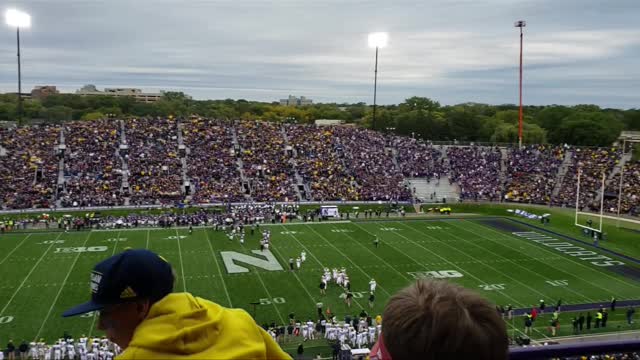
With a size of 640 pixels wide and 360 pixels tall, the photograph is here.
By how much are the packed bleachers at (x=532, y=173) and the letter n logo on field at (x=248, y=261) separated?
23.5 m

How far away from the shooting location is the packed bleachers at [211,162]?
4141 cm

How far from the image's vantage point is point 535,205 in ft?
136

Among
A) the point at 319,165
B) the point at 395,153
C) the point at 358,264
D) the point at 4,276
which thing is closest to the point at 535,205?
the point at 395,153

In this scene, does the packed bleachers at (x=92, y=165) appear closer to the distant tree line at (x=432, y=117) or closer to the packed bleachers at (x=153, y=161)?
the packed bleachers at (x=153, y=161)

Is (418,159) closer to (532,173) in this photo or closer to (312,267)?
(532,173)

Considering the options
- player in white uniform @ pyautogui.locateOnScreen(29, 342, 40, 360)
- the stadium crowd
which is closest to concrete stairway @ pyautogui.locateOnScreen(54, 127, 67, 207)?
the stadium crowd

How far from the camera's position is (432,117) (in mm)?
79125

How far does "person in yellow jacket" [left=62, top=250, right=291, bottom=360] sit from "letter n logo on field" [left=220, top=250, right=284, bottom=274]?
22.6m

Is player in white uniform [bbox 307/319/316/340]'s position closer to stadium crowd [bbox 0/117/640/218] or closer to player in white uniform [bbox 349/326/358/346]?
player in white uniform [bbox 349/326/358/346]

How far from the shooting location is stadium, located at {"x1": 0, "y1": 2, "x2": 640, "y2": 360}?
18.9 m

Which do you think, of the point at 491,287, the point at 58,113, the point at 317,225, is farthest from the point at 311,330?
the point at 58,113

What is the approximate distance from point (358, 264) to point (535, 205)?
69.3 ft

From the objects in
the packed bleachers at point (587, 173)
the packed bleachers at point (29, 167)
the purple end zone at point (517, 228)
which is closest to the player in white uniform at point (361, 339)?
the purple end zone at point (517, 228)

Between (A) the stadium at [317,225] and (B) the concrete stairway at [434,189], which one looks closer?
(A) the stadium at [317,225]
